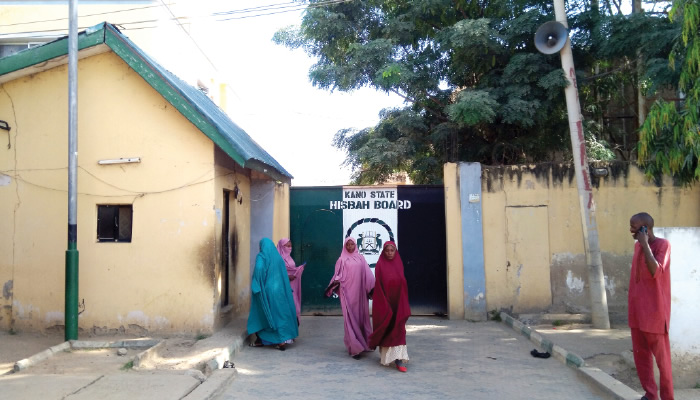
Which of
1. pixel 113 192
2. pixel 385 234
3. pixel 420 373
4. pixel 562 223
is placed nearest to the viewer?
pixel 420 373

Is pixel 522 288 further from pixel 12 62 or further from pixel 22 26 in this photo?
pixel 22 26

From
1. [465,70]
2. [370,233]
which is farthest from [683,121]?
[465,70]

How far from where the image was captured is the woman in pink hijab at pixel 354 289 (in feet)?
25.0

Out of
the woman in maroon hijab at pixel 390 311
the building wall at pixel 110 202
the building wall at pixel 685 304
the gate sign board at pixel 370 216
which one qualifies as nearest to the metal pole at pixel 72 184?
the building wall at pixel 110 202

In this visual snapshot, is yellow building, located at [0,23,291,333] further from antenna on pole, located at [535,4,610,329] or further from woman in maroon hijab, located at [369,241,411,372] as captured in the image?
antenna on pole, located at [535,4,610,329]

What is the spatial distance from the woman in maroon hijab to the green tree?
326cm

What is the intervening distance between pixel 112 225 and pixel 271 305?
256 centimetres

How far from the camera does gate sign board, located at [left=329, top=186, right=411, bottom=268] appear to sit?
10711mm

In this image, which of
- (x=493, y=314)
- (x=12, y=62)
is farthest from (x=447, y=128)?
(x=12, y=62)

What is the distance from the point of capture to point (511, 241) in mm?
9914

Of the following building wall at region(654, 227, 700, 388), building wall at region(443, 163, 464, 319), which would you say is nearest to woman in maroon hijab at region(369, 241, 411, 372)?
building wall at region(654, 227, 700, 388)

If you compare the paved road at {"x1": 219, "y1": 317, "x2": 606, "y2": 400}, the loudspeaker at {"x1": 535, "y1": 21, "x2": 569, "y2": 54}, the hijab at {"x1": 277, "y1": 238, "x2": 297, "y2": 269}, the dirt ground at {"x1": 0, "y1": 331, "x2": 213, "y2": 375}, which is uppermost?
the loudspeaker at {"x1": 535, "y1": 21, "x2": 569, "y2": 54}

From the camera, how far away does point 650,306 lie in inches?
198

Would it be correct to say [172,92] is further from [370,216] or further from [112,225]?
[370,216]
